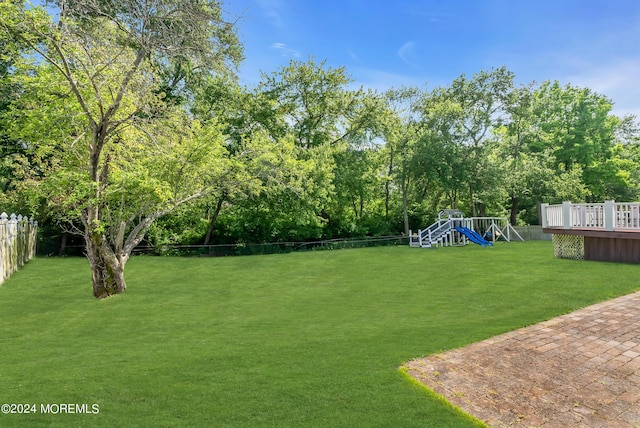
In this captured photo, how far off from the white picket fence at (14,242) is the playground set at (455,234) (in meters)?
16.7

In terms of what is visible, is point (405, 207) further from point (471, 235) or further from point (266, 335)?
point (266, 335)

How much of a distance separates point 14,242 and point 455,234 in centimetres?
2038

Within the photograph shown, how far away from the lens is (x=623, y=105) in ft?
106

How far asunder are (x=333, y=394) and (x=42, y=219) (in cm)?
1961

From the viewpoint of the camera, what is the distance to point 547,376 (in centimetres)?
423

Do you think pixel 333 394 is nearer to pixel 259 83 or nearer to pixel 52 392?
pixel 52 392

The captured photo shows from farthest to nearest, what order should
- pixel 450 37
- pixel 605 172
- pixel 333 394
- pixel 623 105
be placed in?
pixel 623 105, pixel 605 172, pixel 450 37, pixel 333 394

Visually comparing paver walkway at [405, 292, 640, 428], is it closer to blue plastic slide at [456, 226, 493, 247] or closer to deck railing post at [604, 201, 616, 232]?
deck railing post at [604, 201, 616, 232]

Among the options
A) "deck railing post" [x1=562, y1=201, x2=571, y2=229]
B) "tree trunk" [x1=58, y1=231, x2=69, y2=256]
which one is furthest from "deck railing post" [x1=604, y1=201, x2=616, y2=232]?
"tree trunk" [x1=58, y1=231, x2=69, y2=256]

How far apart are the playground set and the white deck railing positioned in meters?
6.30

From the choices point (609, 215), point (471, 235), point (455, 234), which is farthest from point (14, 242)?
point (455, 234)

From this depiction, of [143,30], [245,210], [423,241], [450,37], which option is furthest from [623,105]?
[143,30]

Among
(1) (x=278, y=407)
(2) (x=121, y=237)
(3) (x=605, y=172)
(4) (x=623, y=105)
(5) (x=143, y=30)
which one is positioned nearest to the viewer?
(1) (x=278, y=407)

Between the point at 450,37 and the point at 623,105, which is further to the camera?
the point at 623,105
